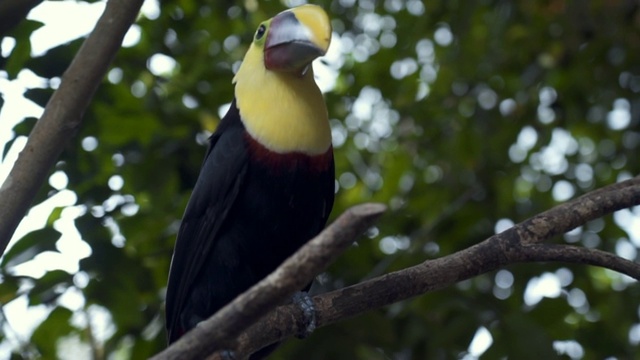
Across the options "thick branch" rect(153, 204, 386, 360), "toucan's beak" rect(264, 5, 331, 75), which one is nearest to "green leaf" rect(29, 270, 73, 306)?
"toucan's beak" rect(264, 5, 331, 75)

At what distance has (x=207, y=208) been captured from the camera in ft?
7.64

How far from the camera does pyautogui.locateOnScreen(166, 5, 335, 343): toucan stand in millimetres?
2258

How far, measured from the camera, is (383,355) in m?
2.60

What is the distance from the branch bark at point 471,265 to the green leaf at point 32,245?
61 cm

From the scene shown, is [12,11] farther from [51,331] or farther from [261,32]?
[51,331]

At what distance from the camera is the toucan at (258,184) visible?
2258mm

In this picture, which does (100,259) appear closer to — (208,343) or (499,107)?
(208,343)

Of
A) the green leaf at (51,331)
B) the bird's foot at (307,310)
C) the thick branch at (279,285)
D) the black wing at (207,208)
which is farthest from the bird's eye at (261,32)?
the thick branch at (279,285)

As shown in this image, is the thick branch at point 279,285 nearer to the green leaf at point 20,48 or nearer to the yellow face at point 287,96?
the yellow face at point 287,96

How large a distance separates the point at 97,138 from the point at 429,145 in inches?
68.7

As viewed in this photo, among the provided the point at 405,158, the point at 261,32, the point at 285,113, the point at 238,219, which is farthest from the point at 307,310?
the point at 405,158

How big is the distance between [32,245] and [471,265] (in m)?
1.08

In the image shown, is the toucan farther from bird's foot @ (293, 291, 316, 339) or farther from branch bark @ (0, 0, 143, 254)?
branch bark @ (0, 0, 143, 254)

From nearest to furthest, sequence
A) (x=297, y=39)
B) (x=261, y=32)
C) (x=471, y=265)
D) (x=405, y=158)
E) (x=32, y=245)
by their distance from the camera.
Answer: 1. (x=471, y=265)
2. (x=297, y=39)
3. (x=32, y=245)
4. (x=261, y=32)
5. (x=405, y=158)
